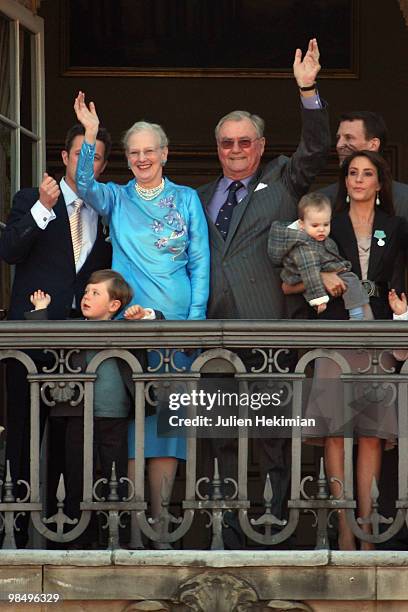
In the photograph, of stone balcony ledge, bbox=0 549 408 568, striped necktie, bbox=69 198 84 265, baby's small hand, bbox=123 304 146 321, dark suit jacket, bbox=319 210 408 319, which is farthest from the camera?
striped necktie, bbox=69 198 84 265

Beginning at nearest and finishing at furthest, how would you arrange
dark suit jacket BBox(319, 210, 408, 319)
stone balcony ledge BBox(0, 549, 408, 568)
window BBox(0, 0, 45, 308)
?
stone balcony ledge BBox(0, 549, 408, 568), dark suit jacket BBox(319, 210, 408, 319), window BBox(0, 0, 45, 308)

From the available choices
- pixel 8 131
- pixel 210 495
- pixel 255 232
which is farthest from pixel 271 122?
pixel 210 495

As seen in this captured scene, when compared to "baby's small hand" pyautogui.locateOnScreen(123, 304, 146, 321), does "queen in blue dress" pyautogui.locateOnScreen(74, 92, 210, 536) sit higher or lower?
higher

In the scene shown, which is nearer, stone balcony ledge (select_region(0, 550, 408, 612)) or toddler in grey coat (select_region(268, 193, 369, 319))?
stone balcony ledge (select_region(0, 550, 408, 612))

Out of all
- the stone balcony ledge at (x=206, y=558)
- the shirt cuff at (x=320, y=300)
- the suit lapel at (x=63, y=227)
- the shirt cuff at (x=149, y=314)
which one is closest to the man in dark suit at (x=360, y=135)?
the shirt cuff at (x=320, y=300)

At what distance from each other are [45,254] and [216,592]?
6.45ft

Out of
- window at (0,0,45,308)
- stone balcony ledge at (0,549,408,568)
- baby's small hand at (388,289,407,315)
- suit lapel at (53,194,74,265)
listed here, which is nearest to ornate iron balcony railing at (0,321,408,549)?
stone balcony ledge at (0,549,408,568)

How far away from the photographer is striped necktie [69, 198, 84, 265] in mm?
10711

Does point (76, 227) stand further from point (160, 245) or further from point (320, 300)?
point (320, 300)

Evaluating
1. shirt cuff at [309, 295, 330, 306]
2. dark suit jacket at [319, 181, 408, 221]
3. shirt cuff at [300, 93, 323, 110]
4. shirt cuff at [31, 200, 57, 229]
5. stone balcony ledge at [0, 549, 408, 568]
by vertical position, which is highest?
shirt cuff at [300, 93, 323, 110]

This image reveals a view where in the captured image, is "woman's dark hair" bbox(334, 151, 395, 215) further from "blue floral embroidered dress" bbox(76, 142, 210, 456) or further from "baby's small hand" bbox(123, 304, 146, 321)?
"baby's small hand" bbox(123, 304, 146, 321)

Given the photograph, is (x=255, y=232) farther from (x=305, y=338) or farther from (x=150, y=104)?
(x=150, y=104)

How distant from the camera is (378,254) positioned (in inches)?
406

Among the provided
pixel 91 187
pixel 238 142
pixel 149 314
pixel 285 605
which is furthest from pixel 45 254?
pixel 285 605
